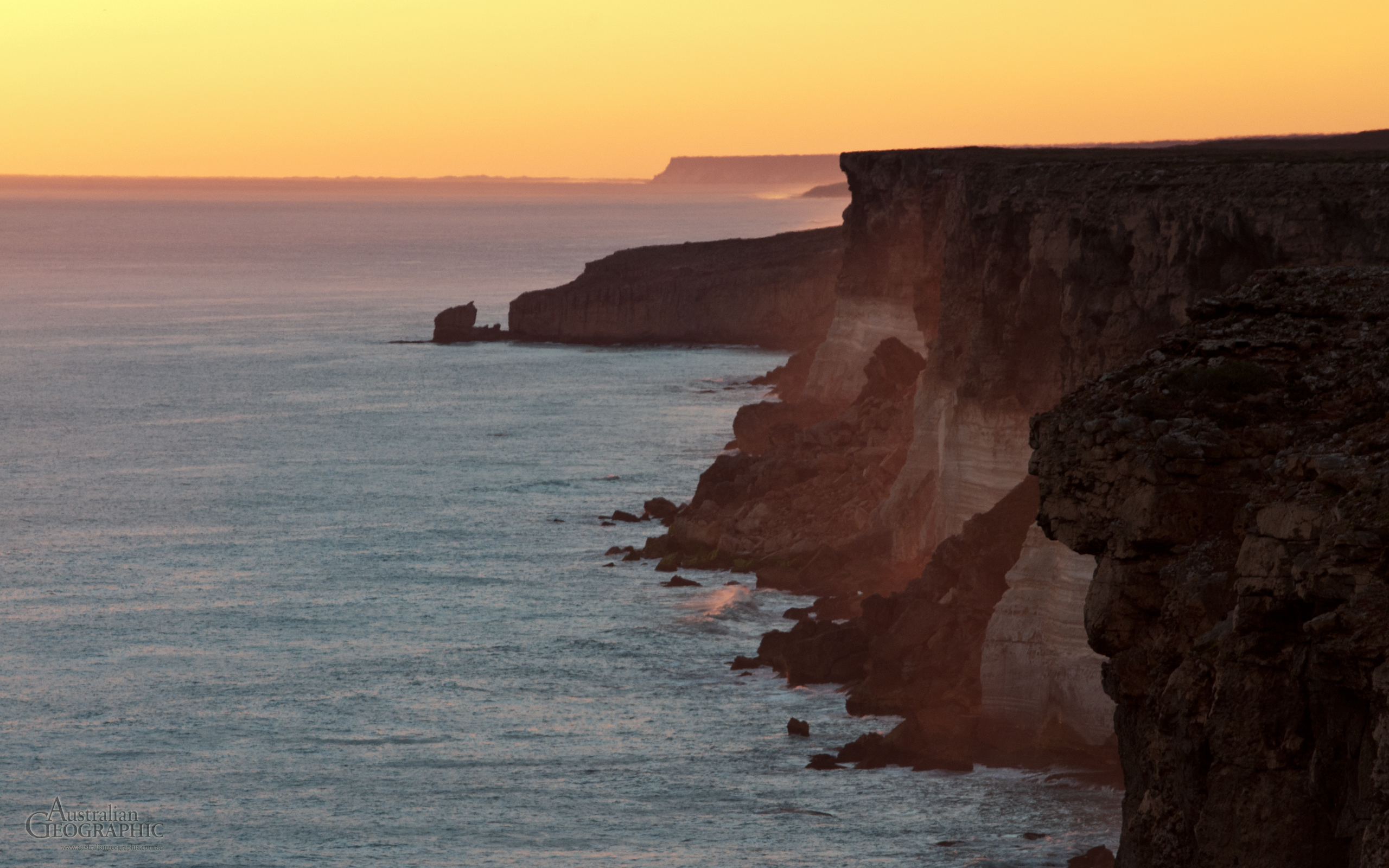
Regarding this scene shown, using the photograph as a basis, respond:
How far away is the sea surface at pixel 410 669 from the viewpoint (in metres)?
29.1

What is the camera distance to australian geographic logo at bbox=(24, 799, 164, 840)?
29750mm

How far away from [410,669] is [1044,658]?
54.1ft

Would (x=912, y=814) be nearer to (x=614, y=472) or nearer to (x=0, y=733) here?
(x=0, y=733)

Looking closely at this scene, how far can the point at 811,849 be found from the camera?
91.5 ft

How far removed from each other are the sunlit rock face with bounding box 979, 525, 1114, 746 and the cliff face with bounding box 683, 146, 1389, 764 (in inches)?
1.7

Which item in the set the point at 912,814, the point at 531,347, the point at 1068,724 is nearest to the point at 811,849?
the point at 912,814

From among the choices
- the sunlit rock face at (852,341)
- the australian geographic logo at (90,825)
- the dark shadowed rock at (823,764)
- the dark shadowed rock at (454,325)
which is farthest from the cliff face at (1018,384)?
the dark shadowed rock at (454,325)

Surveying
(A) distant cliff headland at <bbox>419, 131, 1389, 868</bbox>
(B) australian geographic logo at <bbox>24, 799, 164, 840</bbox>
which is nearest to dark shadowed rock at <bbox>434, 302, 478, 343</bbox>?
(A) distant cliff headland at <bbox>419, 131, 1389, 868</bbox>

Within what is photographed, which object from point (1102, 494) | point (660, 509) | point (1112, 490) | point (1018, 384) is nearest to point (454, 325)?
point (660, 509)

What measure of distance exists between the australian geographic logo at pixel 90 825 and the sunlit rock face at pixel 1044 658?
16240 millimetres

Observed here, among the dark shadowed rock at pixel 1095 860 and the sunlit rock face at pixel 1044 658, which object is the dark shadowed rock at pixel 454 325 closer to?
the sunlit rock face at pixel 1044 658

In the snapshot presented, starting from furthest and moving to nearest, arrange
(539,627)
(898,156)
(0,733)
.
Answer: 1. (898,156)
2. (539,627)
3. (0,733)

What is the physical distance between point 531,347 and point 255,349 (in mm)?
20580

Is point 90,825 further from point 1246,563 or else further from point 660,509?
point 660,509
